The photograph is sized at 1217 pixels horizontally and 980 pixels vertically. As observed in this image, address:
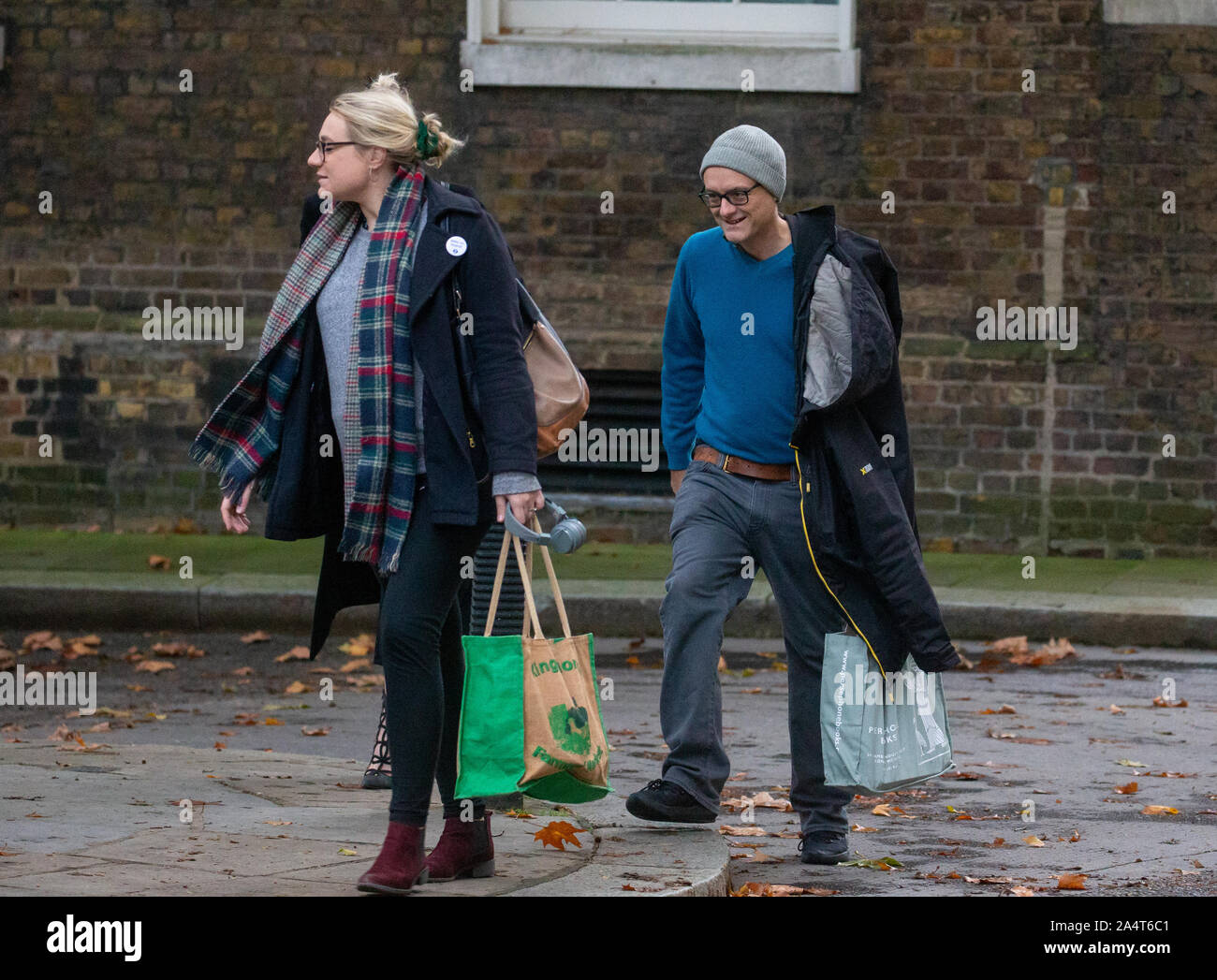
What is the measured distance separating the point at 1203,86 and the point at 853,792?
8.31m

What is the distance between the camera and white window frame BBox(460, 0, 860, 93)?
500 inches

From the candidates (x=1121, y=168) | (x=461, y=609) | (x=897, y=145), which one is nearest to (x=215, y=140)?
(x=897, y=145)

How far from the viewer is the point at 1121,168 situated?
12648mm

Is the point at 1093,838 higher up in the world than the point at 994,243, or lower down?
lower down

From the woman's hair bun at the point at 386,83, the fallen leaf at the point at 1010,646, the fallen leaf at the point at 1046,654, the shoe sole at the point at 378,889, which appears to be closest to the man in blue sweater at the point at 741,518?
the woman's hair bun at the point at 386,83

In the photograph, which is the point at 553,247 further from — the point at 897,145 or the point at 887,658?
the point at 887,658

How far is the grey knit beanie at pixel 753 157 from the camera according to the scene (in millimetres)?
5570

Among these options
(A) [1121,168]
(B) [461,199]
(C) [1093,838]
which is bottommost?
(C) [1093,838]

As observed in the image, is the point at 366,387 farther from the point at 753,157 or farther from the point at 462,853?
the point at 753,157
